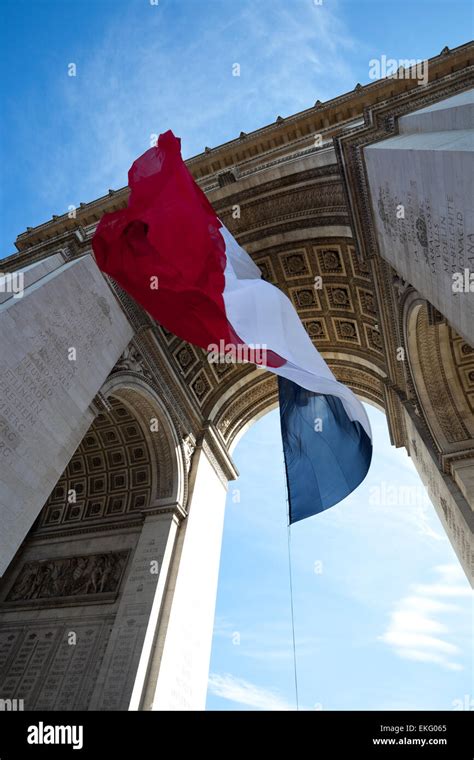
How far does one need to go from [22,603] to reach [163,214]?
11884 millimetres

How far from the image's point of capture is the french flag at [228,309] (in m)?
6.37

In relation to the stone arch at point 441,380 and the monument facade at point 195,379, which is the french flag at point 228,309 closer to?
the monument facade at point 195,379

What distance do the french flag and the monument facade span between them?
2.06m

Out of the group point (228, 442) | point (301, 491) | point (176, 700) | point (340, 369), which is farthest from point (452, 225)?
point (228, 442)

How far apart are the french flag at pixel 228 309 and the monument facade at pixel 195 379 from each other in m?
2.06

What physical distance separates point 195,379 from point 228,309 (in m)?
8.83

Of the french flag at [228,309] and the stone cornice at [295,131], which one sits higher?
the stone cornice at [295,131]

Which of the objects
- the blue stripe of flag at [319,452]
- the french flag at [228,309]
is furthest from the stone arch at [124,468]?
the blue stripe of flag at [319,452]

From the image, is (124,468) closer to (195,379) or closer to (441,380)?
(195,379)

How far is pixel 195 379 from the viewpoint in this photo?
622 inches

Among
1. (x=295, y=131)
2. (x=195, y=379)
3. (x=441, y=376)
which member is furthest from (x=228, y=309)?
(x=295, y=131)
